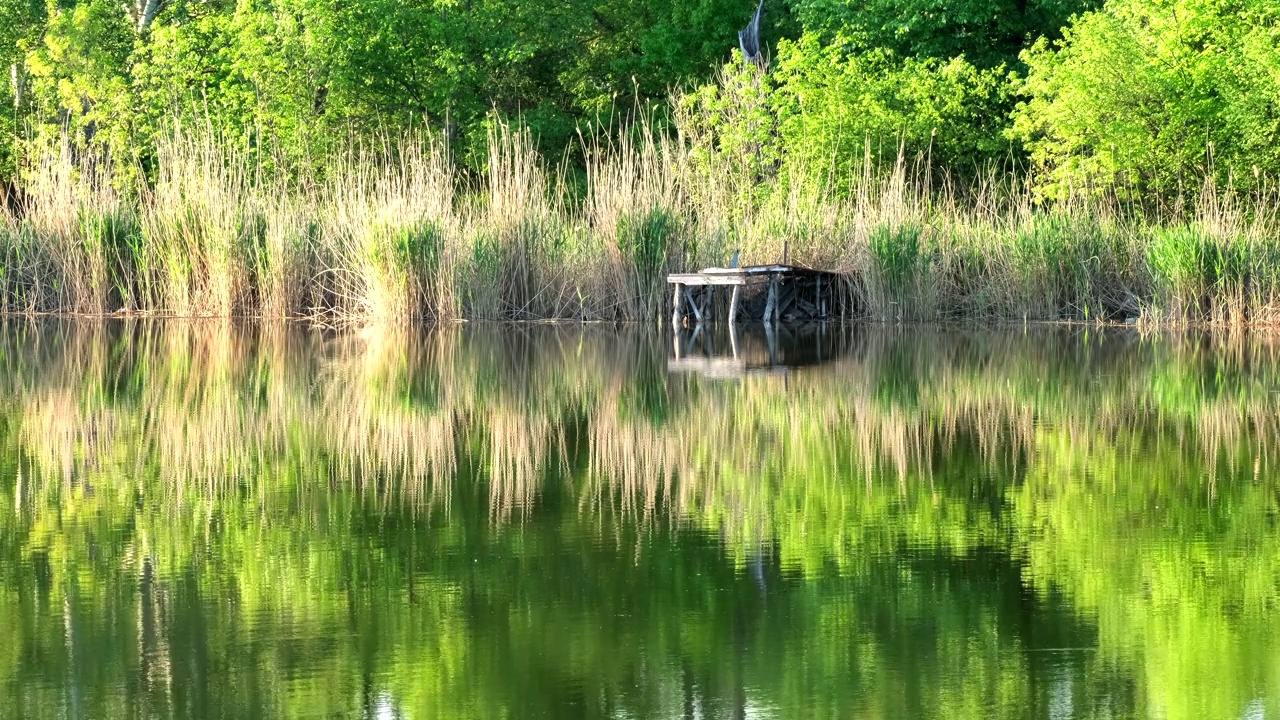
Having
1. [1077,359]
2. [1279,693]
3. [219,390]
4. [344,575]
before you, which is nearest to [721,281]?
[1077,359]

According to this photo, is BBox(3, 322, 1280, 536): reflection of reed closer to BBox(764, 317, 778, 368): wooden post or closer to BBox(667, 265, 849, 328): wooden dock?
BBox(764, 317, 778, 368): wooden post

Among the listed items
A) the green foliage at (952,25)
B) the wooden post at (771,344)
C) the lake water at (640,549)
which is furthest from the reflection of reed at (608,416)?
the green foliage at (952,25)

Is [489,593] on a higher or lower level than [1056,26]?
lower

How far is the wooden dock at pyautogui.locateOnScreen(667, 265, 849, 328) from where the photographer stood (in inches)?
663

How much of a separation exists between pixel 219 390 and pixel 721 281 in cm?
705

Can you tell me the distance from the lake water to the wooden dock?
629 centimetres

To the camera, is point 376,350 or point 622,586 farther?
point 376,350

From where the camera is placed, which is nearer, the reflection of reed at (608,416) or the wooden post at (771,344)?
the reflection of reed at (608,416)

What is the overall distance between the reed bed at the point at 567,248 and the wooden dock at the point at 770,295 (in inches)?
10.3

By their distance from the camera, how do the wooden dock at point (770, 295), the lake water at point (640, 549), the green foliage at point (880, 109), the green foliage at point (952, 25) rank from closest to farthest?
the lake water at point (640, 549) < the wooden dock at point (770, 295) < the green foliage at point (880, 109) < the green foliage at point (952, 25)

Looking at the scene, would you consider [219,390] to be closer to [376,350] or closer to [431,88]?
[376,350]

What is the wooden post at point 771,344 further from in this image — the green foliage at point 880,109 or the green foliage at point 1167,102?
the green foliage at point 1167,102

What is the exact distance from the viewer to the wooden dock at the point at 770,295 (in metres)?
16.8

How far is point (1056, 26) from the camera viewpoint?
89.7ft
